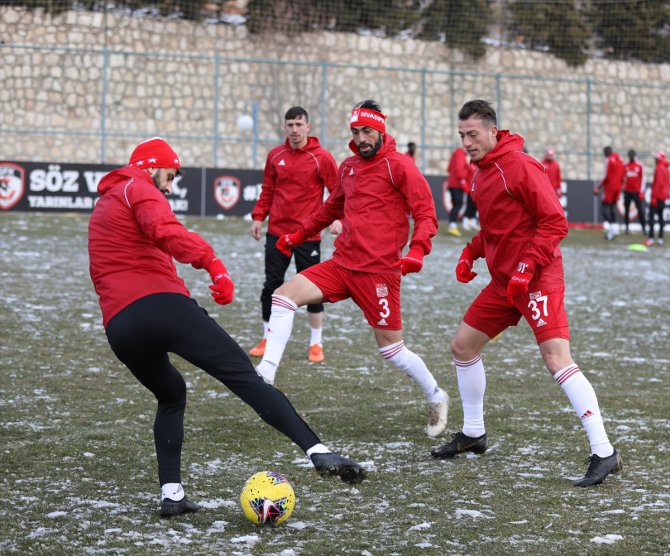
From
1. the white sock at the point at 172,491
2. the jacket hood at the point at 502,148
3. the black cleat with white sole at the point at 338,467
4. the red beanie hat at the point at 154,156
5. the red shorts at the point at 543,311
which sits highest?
the jacket hood at the point at 502,148

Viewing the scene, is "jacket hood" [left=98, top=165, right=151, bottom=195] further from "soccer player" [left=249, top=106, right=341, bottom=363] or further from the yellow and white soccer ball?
"soccer player" [left=249, top=106, right=341, bottom=363]

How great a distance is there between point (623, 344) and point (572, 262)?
7.78 metres

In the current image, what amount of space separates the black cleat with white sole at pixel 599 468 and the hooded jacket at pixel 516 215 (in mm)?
910

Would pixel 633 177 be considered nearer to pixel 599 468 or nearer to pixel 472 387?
pixel 472 387

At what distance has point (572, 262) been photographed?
18.3 m

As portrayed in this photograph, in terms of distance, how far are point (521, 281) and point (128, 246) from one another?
2.00 metres

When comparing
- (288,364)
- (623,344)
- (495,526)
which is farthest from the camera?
(623,344)

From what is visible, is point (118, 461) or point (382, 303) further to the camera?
point (382, 303)

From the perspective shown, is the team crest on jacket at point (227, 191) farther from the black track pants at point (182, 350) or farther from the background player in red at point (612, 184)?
the black track pants at point (182, 350)

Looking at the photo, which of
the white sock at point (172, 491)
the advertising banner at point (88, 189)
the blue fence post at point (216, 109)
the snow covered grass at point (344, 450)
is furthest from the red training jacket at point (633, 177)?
the white sock at point (172, 491)

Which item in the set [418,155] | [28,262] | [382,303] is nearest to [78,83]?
[418,155]

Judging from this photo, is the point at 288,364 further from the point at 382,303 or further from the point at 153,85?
the point at 153,85

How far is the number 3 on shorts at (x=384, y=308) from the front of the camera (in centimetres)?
686

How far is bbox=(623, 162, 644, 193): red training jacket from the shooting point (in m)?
25.1
